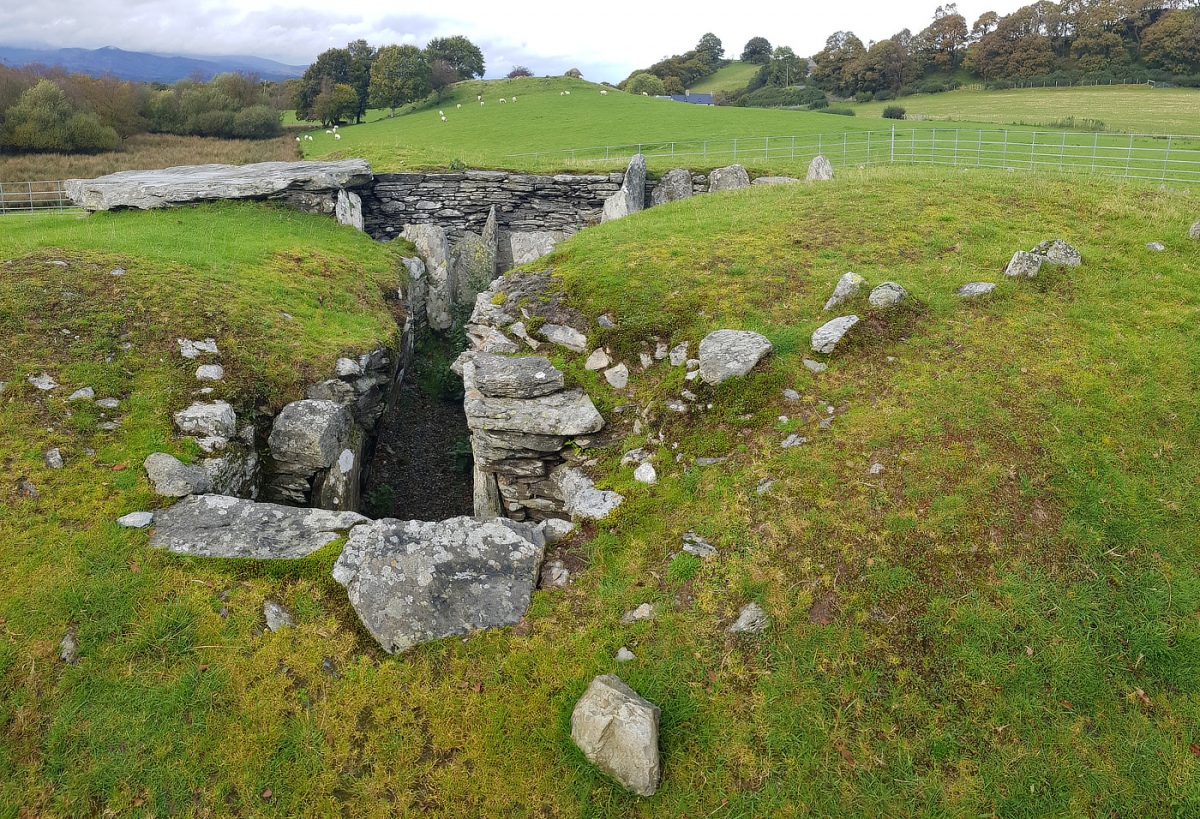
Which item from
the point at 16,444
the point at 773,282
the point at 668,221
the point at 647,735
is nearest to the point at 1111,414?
the point at 773,282

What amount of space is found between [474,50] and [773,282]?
80.3 m

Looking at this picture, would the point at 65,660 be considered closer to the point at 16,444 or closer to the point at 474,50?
the point at 16,444

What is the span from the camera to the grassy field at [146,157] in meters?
33.8

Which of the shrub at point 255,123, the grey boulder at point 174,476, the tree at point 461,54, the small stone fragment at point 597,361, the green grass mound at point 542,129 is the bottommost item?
the grey boulder at point 174,476

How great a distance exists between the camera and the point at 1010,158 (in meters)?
32.8

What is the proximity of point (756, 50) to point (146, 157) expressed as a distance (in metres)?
99.1

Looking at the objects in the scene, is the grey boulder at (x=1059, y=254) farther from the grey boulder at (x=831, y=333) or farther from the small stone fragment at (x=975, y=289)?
the grey boulder at (x=831, y=333)

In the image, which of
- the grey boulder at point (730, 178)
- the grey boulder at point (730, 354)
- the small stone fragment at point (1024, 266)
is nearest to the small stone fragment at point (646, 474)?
the grey boulder at point (730, 354)

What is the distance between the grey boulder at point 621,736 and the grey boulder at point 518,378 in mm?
5719

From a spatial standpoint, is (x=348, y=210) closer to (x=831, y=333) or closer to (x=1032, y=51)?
(x=831, y=333)

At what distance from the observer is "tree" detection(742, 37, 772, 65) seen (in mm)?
107512

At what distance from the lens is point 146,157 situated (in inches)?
1415

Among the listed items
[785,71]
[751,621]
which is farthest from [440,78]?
[751,621]

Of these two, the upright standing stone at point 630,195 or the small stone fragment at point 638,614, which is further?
the upright standing stone at point 630,195
